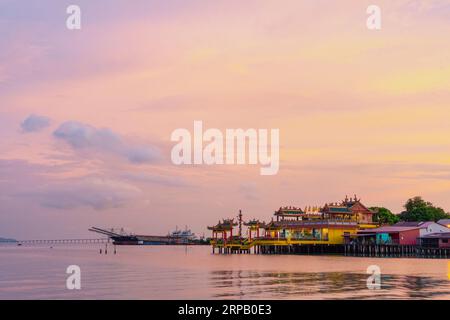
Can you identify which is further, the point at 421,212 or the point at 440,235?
the point at 421,212

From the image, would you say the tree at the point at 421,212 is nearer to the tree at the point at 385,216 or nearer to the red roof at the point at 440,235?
the tree at the point at 385,216

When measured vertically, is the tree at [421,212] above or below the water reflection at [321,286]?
above

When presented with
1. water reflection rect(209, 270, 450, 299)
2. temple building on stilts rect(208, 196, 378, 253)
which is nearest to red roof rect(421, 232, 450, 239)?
temple building on stilts rect(208, 196, 378, 253)

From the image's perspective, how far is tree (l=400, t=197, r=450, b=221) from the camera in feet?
458

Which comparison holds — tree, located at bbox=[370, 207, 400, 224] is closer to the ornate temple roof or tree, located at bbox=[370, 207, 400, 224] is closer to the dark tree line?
the dark tree line

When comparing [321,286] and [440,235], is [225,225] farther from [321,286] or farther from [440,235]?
[321,286]

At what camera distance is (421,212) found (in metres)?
141

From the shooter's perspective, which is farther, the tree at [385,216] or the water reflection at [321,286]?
the tree at [385,216]

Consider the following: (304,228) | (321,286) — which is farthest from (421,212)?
(321,286)

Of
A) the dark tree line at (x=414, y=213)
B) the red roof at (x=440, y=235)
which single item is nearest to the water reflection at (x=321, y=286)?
the red roof at (x=440, y=235)

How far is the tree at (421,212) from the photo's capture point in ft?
458

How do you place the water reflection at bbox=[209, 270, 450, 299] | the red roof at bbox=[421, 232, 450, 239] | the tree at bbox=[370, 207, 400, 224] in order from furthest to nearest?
the tree at bbox=[370, 207, 400, 224] → the red roof at bbox=[421, 232, 450, 239] → the water reflection at bbox=[209, 270, 450, 299]

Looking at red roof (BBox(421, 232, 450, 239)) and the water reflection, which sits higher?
red roof (BBox(421, 232, 450, 239))
